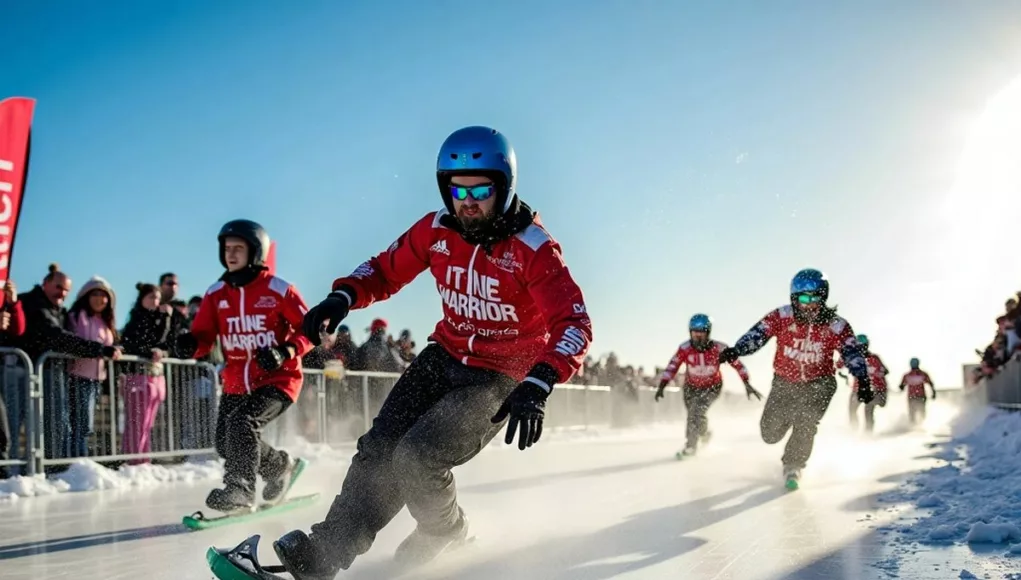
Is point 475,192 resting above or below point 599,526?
above

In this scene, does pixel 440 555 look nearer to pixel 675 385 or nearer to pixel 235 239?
pixel 235 239

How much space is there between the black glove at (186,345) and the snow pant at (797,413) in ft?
17.3

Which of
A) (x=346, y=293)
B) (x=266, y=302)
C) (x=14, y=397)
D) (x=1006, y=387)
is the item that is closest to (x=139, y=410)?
(x=14, y=397)

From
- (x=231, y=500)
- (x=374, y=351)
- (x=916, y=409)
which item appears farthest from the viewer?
(x=916, y=409)

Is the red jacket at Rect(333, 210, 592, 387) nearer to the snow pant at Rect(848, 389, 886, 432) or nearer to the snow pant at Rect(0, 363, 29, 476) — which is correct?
the snow pant at Rect(0, 363, 29, 476)

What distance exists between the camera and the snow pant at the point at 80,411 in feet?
32.9

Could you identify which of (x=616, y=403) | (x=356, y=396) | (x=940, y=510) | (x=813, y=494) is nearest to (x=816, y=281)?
(x=813, y=494)

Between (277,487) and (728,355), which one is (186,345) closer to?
(277,487)

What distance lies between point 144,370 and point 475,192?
26.0ft

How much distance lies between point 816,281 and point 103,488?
281 inches

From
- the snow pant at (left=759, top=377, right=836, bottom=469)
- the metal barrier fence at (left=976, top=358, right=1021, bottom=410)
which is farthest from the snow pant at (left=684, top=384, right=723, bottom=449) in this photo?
the metal barrier fence at (left=976, top=358, right=1021, bottom=410)

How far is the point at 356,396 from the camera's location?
1529 centimetres

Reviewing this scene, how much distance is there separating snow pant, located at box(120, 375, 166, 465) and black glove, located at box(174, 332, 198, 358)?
4.06 m

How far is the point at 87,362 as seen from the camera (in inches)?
399
